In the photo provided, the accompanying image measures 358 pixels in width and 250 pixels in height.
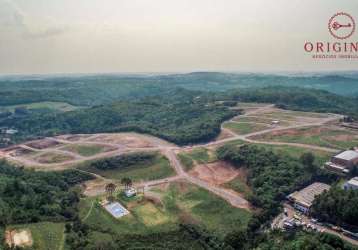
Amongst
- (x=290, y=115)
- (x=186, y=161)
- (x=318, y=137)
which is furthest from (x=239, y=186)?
(x=290, y=115)

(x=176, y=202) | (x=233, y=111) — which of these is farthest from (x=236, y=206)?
(x=233, y=111)

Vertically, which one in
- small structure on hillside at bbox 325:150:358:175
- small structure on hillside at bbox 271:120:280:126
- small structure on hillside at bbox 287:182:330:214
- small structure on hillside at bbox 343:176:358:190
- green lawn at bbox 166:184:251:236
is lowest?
green lawn at bbox 166:184:251:236

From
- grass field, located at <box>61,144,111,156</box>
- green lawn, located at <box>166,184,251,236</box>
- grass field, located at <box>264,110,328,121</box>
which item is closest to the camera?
green lawn, located at <box>166,184,251,236</box>

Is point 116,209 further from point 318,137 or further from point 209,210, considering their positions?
point 318,137

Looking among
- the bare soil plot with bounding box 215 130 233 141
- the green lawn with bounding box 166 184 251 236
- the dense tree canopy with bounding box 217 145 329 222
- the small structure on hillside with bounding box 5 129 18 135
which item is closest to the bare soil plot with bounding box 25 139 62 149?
the small structure on hillside with bounding box 5 129 18 135

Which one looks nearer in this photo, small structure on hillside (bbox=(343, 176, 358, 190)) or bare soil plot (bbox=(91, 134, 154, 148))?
small structure on hillside (bbox=(343, 176, 358, 190))

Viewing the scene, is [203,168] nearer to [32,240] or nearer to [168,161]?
[168,161]

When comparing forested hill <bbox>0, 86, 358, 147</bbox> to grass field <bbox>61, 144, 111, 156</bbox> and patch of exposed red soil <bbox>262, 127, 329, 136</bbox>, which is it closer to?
grass field <bbox>61, 144, 111, 156</bbox>

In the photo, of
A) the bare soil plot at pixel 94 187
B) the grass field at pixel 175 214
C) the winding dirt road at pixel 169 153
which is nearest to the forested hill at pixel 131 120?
the winding dirt road at pixel 169 153
